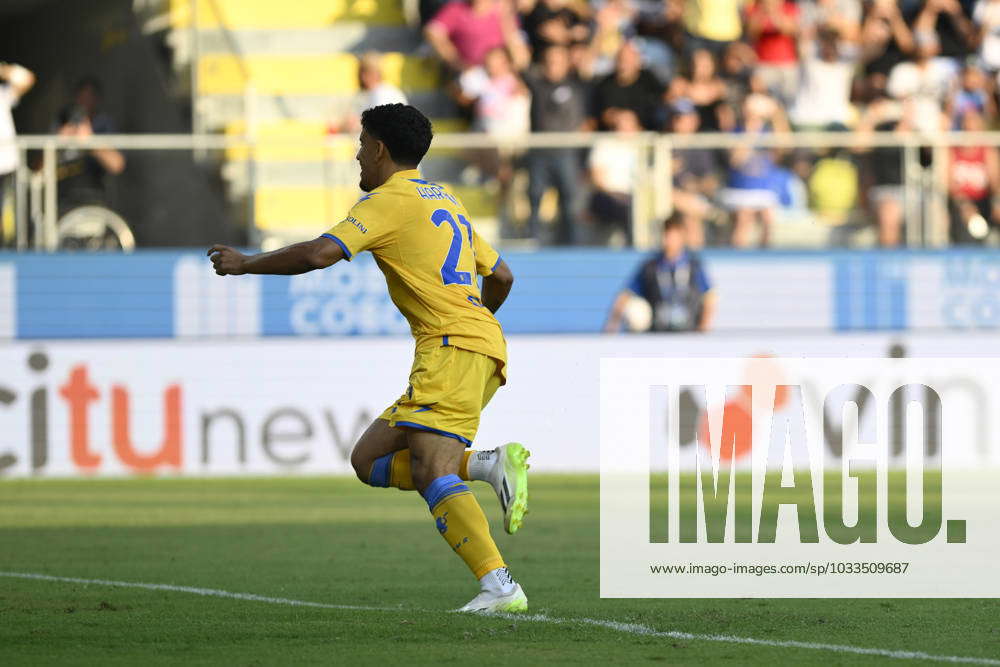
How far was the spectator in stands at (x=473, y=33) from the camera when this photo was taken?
20078mm

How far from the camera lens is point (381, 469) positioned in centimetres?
775

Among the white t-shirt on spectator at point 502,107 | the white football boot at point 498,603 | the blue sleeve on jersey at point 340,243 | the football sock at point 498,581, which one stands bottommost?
the white football boot at point 498,603

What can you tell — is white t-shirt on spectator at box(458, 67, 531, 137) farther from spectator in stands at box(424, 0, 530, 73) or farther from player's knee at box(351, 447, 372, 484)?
player's knee at box(351, 447, 372, 484)

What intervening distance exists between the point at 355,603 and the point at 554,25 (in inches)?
500

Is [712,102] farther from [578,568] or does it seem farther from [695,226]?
[578,568]

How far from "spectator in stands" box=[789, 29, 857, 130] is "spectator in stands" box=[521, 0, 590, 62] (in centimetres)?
249

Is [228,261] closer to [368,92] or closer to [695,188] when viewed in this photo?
[695,188]

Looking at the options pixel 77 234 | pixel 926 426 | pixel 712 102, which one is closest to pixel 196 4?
pixel 77 234

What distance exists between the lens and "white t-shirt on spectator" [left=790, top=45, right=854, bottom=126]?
1988 cm

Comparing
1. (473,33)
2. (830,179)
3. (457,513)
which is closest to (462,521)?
(457,513)

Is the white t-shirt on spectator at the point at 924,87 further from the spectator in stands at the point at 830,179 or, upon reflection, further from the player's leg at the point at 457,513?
the player's leg at the point at 457,513

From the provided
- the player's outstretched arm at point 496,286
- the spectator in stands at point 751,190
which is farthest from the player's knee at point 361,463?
the spectator in stands at point 751,190

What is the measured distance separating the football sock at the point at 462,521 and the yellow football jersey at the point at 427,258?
59 cm

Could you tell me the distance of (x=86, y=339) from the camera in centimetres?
1778
